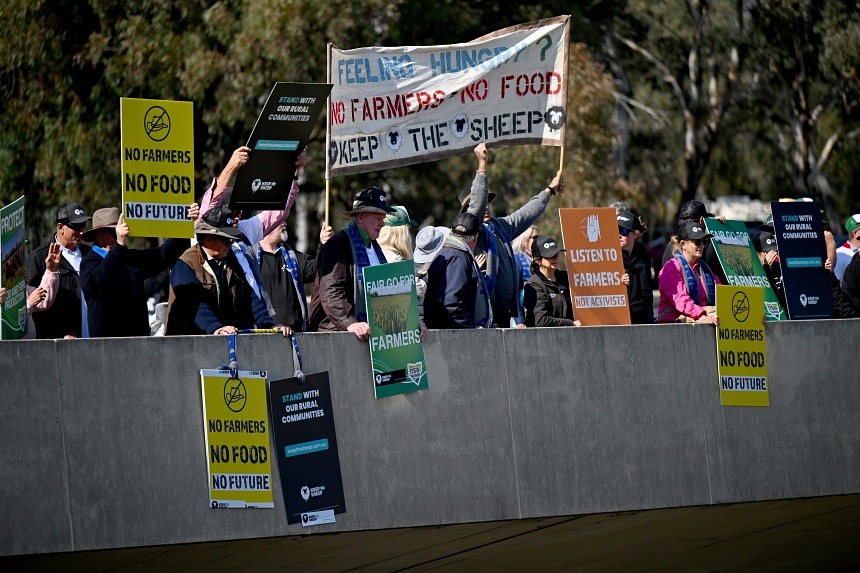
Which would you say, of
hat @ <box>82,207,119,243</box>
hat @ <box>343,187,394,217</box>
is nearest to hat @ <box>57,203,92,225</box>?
hat @ <box>82,207,119,243</box>

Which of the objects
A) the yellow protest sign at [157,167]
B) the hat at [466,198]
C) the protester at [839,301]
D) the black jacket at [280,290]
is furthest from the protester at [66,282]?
the protester at [839,301]

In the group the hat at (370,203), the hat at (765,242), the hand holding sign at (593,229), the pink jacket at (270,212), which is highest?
the pink jacket at (270,212)

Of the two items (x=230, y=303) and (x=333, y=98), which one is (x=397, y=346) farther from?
(x=333, y=98)

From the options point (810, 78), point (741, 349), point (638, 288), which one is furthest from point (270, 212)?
point (810, 78)

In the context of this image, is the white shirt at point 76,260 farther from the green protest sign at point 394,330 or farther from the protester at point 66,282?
the green protest sign at point 394,330

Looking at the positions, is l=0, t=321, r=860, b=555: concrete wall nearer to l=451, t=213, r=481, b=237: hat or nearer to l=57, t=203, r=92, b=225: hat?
l=451, t=213, r=481, b=237: hat

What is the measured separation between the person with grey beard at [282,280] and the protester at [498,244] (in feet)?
3.32

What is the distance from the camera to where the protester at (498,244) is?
8.85m

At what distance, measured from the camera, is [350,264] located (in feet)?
25.8

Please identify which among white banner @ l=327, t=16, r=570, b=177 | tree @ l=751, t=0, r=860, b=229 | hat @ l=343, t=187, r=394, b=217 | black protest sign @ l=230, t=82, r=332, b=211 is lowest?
hat @ l=343, t=187, r=394, b=217

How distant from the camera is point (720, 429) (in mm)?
8961

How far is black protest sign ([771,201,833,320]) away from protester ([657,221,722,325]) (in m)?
0.71

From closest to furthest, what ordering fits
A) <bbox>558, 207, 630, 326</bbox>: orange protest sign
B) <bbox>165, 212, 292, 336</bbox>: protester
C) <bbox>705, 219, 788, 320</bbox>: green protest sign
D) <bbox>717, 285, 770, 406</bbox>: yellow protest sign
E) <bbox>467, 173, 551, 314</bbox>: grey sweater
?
<bbox>165, 212, 292, 336</bbox>: protester → <bbox>467, 173, 551, 314</bbox>: grey sweater → <bbox>717, 285, 770, 406</bbox>: yellow protest sign → <bbox>558, 207, 630, 326</bbox>: orange protest sign → <bbox>705, 219, 788, 320</bbox>: green protest sign

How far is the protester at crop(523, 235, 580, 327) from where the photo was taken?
966 cm
